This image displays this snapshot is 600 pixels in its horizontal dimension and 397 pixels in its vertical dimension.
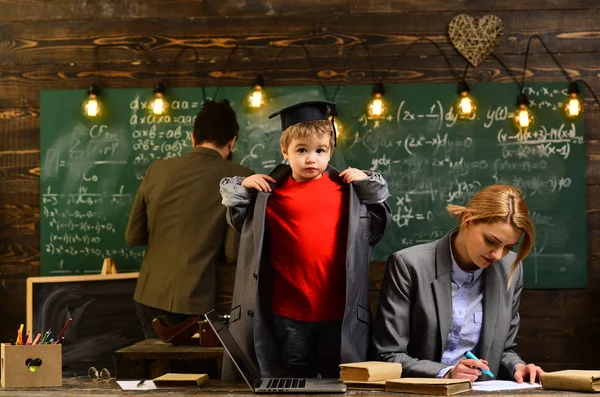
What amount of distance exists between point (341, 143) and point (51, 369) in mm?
2864

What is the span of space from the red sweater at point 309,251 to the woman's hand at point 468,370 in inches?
22.1

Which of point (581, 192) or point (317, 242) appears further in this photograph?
point (581, 192)

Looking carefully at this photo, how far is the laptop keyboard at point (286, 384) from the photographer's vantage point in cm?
228

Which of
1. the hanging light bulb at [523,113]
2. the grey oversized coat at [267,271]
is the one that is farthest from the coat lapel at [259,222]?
the hanging light bulb at [523,113]

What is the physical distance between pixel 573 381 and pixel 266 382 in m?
0.87

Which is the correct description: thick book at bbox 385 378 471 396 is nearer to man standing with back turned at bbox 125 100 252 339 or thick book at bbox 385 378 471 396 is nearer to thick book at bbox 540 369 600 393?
thick book at bbox 540 369 600 393

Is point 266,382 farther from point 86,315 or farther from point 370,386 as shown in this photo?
point 86,315

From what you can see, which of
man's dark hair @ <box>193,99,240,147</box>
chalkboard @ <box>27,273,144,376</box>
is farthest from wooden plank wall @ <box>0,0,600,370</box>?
man's dark hair @ <box>193,99,240,147</box>

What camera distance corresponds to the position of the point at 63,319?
470 centimetres

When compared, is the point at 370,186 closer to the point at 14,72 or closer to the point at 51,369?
the point at 51,369

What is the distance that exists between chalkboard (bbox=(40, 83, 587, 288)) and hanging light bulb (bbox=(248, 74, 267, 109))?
0.21 ft

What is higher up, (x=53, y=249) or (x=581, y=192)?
(x=581, y=192)

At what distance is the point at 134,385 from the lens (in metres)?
2.42

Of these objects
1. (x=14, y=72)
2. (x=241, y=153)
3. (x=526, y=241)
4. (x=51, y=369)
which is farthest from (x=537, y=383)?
(x=14, y=72)
